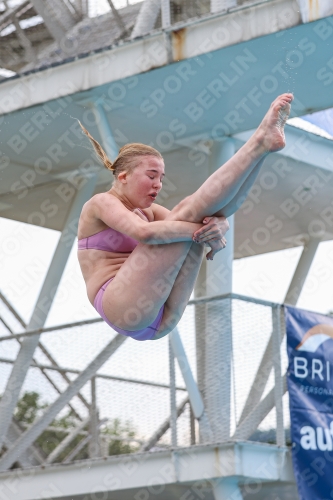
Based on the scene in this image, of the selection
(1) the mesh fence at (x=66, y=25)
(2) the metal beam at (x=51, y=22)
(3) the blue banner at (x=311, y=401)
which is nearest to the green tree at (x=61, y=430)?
(3) the blue banner at (x=311, y=401)

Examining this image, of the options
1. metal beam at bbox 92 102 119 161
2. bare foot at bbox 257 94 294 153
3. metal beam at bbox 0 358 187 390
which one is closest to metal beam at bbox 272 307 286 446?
metal beam at bbox 0 358 187 390

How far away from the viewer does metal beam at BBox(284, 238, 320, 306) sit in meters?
16.6

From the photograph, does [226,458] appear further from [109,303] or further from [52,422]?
[109,303]

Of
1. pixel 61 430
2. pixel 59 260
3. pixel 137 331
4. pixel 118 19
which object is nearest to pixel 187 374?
pixel 61 430

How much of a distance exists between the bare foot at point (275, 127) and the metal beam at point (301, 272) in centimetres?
1077

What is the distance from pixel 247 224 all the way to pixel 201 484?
5.77 meters

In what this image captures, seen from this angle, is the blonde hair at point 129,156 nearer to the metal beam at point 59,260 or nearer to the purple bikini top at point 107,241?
the purple bikini top at point 107,241

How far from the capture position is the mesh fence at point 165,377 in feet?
37.6

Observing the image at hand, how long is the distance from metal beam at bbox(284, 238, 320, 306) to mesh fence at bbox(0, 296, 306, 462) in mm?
4413

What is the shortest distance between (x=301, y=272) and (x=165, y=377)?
536 cm

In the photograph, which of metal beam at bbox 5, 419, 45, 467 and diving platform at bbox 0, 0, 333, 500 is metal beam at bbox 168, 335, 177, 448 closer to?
diving platform at bbox 0, 0, 333, 500

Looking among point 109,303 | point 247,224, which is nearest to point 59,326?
point 247,224

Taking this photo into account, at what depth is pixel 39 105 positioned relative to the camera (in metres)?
11.5

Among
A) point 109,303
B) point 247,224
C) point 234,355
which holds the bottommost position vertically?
point 109,303
